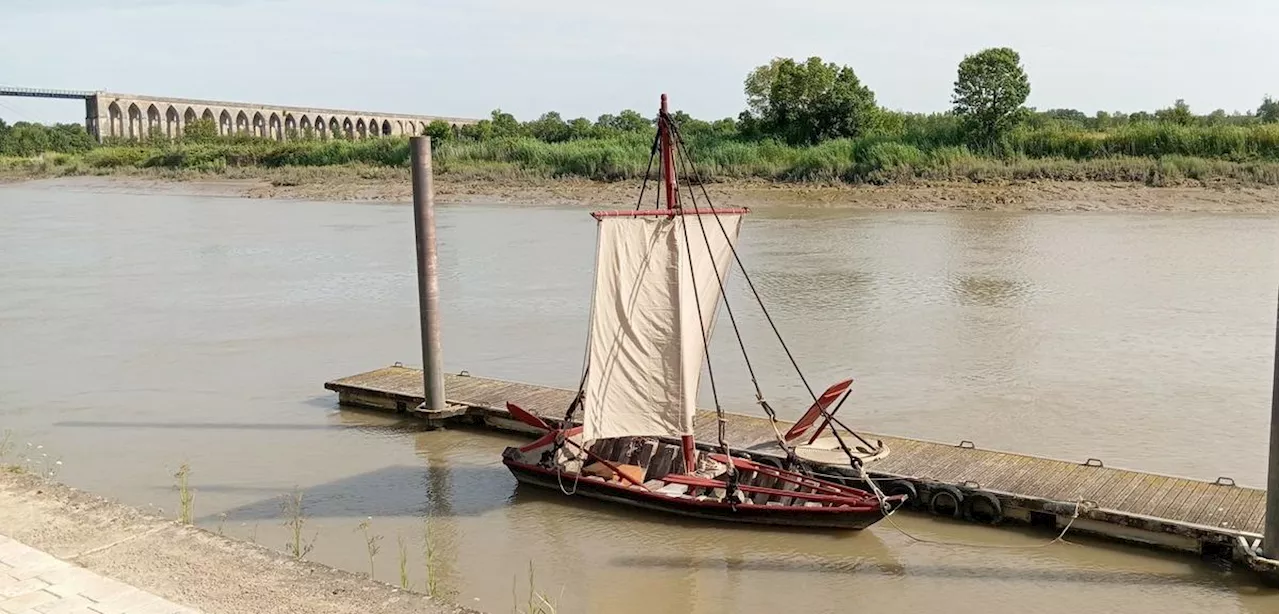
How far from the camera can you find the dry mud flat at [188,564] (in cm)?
707

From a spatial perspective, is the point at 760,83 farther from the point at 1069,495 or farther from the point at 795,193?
the point at 1069,495

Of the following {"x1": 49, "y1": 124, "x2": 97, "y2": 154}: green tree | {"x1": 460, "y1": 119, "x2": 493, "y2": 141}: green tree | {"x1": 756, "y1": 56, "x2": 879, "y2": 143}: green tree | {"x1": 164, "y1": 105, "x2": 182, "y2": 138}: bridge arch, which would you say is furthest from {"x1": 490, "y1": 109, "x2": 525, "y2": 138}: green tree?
{"x1": 164, "y1": 105, "x2": 182, "y2": 138}: bridge arch

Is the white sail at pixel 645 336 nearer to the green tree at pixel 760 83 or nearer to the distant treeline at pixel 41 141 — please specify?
the green tree at pixel 760 83

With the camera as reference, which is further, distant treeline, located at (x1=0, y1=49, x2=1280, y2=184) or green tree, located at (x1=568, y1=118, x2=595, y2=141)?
green tree, located at (x1=568, y1=118, x2=595, y2=141)

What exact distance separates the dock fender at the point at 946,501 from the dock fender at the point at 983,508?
0.06 metres

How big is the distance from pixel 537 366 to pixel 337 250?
717 inches

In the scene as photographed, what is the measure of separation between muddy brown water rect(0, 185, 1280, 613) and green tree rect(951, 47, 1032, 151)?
46.3ft

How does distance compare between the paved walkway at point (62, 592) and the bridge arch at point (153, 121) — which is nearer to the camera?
the paved walkway at point (62, 592)

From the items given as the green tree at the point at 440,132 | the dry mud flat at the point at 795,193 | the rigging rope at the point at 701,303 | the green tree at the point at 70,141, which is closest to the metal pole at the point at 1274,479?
the rigging rope at the point at 701,303

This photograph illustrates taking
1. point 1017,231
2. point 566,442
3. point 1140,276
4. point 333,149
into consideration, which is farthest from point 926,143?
point 566,442

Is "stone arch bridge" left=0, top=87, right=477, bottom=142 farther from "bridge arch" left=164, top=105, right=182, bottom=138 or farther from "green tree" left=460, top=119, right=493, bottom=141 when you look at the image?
"green tree" left=460, top=119, right=493, bottom=141

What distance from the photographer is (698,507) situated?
35.1 feet

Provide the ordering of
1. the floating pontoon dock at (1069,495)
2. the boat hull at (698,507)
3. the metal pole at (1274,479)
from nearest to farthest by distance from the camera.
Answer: the metal pole at (1274,479) → the floating pontoon dock at (1069,495) → the boat hull at (698,507)

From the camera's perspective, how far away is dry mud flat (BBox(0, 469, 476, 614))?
23.2 ft
